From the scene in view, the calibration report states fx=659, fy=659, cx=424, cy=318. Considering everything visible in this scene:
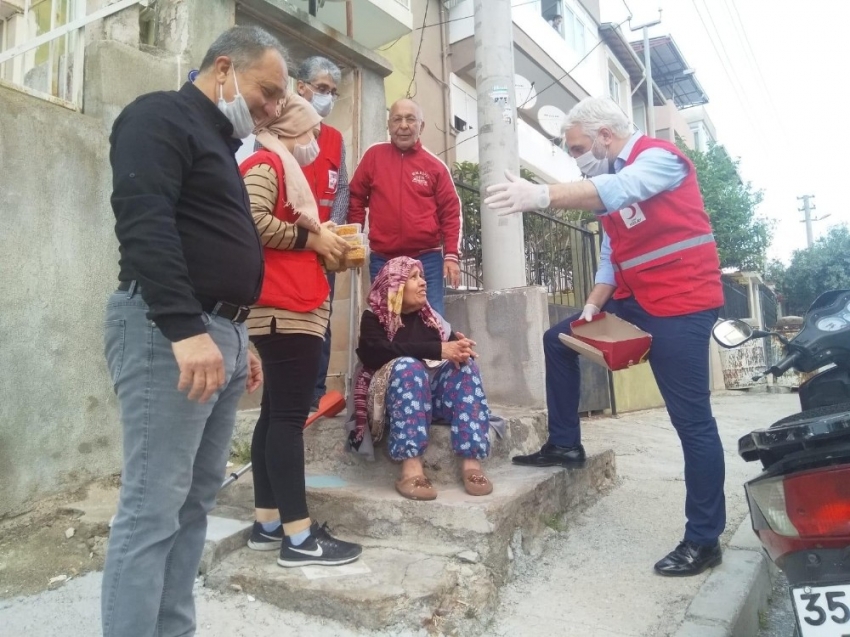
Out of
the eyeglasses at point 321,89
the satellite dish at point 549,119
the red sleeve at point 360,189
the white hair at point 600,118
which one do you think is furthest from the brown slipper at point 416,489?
the satellite dish at point 549,119

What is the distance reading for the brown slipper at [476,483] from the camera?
2.82 metres

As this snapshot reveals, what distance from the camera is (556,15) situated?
1359cm

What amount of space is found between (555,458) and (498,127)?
2.28 metres

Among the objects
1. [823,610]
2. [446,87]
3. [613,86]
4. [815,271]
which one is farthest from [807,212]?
[823,610]

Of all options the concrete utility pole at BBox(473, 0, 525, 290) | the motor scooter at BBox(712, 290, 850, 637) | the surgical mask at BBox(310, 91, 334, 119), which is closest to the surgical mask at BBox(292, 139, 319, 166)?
the surgical mask at BBox(310, 91, 334, 119)

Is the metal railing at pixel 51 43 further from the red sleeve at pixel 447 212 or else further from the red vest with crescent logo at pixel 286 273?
the red sleeve at pixel 447 212

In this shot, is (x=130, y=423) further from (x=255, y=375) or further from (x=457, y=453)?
(x=457, y=453)

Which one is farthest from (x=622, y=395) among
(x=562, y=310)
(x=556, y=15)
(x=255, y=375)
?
(x=556, y=15)

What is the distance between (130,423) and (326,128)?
2.55 meters

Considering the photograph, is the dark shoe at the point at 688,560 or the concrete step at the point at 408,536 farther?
the dark shoe at the point at 688,560

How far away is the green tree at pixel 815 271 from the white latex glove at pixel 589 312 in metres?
22.9

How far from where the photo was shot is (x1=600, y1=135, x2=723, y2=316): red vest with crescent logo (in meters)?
2.71

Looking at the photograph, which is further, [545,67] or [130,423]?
[545,67]

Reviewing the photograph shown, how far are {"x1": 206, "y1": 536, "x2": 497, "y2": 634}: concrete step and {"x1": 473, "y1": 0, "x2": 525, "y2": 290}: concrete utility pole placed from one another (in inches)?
91.0
